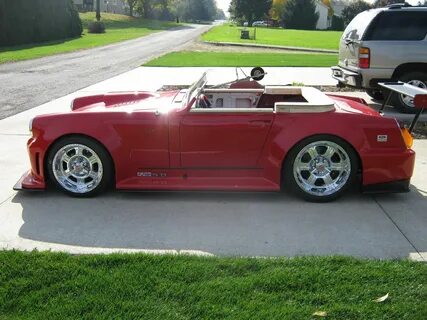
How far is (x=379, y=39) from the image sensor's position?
30.5 feet

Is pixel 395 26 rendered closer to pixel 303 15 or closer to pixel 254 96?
pixel 254 96

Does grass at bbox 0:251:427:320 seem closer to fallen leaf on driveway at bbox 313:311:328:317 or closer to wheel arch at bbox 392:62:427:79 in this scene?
fallen leaf on driveway at bbox 313:311:328:317

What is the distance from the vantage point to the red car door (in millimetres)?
4551

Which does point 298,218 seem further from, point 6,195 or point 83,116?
point 6,195

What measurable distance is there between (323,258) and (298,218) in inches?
34.1

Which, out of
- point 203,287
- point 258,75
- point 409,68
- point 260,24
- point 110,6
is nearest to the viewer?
point 203,287

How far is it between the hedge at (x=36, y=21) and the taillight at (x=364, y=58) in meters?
A: 27.1

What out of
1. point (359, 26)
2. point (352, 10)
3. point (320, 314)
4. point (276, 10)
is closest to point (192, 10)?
point (276, 10)

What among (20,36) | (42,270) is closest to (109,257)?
(42,270)

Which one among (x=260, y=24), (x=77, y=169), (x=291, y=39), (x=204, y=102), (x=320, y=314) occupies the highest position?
(x=204, y=102)

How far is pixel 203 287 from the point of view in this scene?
3090mm

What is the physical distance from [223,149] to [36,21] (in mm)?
34320

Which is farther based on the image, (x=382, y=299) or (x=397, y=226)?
(x=397, y=226)

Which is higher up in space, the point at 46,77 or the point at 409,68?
the point at 409,68
